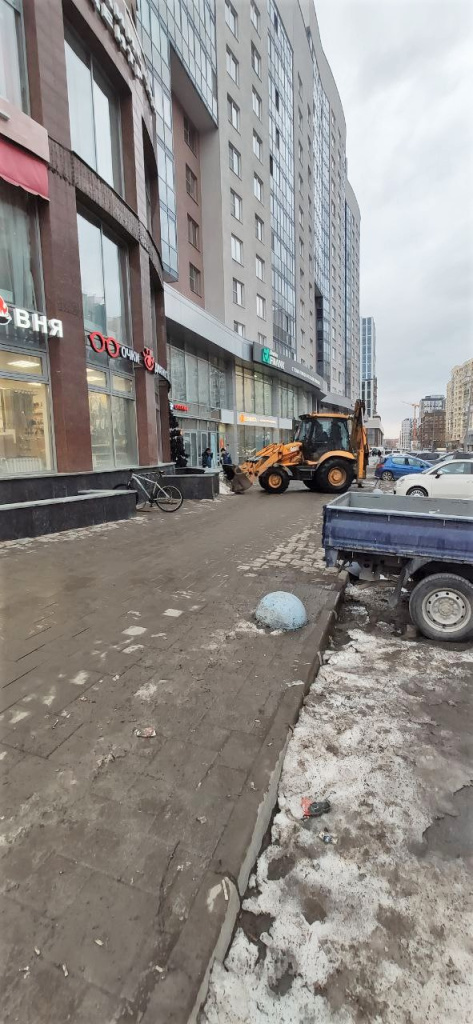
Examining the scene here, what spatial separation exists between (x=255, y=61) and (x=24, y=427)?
4256cm

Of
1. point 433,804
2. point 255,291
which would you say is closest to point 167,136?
point 255,291

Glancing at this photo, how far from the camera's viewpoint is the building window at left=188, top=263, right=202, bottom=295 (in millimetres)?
30062

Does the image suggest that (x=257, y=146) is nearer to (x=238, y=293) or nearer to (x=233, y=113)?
(x=233, y=113)

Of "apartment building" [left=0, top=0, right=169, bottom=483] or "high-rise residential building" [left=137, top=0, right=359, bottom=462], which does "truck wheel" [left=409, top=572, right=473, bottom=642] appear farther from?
"high-rise residential building" [left=137, top=0, right=359, bottom=462]

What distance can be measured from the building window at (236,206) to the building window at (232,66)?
757 cm

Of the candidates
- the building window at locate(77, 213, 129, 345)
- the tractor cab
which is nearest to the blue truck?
the building window at locate(77, 213, 129, 345)

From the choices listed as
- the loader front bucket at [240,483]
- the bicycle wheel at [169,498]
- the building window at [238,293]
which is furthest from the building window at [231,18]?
the bicycle wheel at [169,498]

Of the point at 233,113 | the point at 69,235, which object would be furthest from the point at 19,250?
the point at 233,113

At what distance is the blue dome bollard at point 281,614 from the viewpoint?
14.7ft

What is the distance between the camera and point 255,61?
1409 inches

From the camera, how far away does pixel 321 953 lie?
1.74 meters

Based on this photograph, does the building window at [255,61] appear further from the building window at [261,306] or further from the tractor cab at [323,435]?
the tractor cab at [323,435]

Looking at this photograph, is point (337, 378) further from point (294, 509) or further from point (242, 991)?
point (242, 991)

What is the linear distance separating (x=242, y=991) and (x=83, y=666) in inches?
95.5
